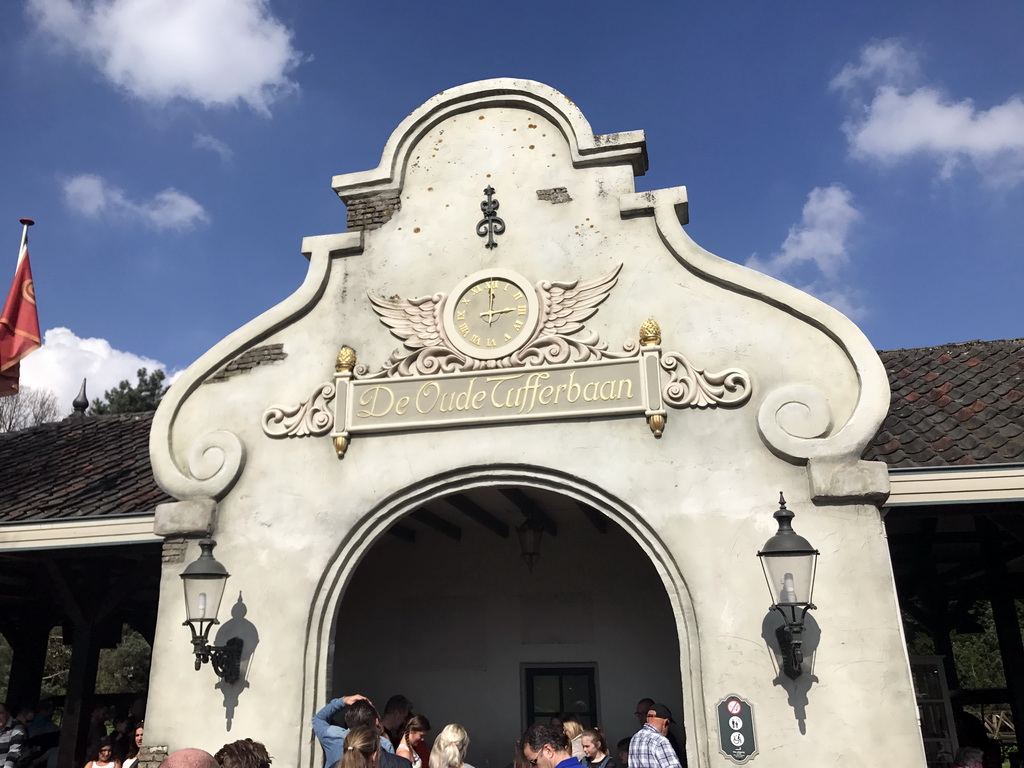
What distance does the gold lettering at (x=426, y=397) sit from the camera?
24.4ft

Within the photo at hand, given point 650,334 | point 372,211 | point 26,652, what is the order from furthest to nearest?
point 26,652
point 372,211
point 650,334

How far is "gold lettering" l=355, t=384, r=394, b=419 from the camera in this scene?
7508 mm

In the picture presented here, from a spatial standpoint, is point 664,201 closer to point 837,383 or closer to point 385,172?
point 837,383

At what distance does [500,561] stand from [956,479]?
17.3 feet

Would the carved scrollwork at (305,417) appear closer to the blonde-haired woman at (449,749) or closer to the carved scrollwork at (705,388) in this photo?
the carved scrollwork at (705,388)

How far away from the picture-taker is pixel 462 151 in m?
8.46

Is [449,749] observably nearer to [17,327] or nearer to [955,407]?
[955,407]

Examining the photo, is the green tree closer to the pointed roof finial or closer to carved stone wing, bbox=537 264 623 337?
the pointed roof finial

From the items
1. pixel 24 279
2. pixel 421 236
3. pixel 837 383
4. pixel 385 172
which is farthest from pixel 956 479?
pixel 24 279

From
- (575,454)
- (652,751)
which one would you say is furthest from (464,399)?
(652,751)

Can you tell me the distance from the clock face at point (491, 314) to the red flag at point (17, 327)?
5.07 meters

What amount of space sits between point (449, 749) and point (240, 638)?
2823 mm

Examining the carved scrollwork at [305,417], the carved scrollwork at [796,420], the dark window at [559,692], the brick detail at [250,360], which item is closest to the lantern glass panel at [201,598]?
the carved scrollwork at [305,417]

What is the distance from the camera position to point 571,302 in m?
7.53
